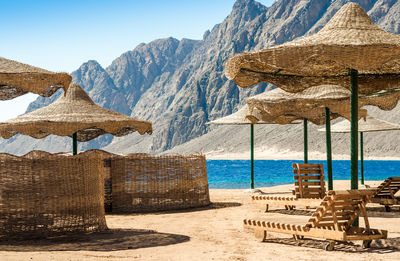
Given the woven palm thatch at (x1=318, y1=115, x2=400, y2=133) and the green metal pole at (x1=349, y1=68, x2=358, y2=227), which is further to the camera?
the woven palm thatch at (x1=318, y1=115, x2=400, y2=133)

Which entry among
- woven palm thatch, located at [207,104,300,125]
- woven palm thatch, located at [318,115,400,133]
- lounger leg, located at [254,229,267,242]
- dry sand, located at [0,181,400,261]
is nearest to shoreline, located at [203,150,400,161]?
woven palm thatch, located at [318,115,400,133]

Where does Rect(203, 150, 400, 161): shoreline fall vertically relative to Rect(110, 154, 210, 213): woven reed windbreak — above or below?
below

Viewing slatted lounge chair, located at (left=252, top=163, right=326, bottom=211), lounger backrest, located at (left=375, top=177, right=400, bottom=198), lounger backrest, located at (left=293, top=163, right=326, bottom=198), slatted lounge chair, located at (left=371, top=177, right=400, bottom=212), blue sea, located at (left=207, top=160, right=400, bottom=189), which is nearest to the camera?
slatted lounge chair, located at (left=252, top=163, right=326, bottom=211)

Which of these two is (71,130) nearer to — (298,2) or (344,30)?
(344,30)

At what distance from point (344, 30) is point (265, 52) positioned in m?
1.08

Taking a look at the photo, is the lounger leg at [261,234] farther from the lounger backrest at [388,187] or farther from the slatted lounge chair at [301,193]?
the lounger backrest at [388,187]

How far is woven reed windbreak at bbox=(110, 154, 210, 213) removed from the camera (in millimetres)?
9578

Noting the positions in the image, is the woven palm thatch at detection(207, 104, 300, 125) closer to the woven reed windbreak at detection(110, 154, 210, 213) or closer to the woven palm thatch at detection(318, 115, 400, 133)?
the woven reed windbreak at detection(110, 154, 210, 213)

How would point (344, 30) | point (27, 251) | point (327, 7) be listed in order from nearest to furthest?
point (27, 251)
point (344, 30)
point (327, 7)

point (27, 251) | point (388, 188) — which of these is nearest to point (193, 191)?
point (388, 188)

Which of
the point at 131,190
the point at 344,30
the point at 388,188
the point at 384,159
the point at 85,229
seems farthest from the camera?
the point at 384,159

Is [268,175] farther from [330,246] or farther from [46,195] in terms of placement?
[330,246]

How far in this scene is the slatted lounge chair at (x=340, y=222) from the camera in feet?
17.4

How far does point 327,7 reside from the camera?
114m
